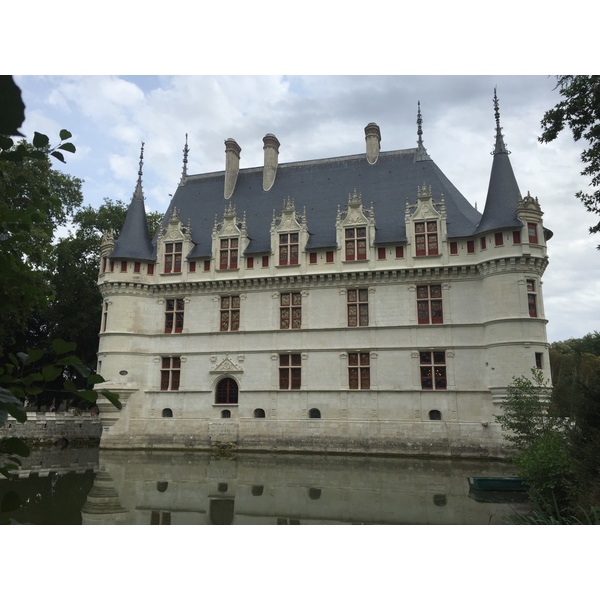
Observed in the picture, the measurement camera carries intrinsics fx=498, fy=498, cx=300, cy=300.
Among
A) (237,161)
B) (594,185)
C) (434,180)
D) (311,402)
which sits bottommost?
(311,402)

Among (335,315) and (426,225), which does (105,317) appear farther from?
(426,225)

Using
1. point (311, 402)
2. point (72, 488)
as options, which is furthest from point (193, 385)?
point (72, 488)

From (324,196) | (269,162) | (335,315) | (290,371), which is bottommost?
(290,371)

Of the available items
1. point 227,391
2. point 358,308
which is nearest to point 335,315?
point 358,308

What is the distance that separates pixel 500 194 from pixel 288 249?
10609 millimetres

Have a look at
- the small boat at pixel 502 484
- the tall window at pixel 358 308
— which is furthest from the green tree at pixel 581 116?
the tall window at pixel 358 308

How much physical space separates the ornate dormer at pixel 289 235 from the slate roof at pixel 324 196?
550mm

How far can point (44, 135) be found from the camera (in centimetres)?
232

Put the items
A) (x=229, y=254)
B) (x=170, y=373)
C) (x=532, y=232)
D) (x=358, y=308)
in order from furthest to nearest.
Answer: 1. (x=229, y=254)
2. (x=170, y=373)
3. (x=358, y=308)
4. (x=532, y=232)

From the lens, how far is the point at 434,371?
75.0 ft

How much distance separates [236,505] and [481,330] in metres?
14.5

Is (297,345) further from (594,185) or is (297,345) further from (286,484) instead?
(594,185)

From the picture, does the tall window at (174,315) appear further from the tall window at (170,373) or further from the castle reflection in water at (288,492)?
the castle reflection in water at (288,492)

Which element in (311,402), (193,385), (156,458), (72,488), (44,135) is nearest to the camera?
(44,135)
